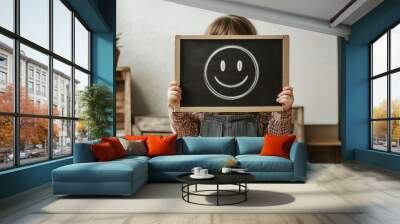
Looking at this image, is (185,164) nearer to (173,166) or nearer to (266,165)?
(173,166)

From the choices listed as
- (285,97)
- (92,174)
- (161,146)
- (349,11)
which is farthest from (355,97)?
(92,174)

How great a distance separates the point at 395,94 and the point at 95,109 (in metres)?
5.19

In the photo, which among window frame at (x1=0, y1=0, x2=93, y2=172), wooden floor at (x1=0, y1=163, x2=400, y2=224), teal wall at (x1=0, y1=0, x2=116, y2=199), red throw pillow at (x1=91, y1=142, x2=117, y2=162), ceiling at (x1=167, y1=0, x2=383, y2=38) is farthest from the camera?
ceiling at (x1=167, y1=0, x2=383, y2=38)

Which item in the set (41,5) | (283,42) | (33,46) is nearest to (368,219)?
(283,42)

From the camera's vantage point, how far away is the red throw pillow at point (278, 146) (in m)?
5.32

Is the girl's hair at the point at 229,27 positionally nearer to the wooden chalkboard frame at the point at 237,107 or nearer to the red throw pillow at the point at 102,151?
the wooden chalkboard frame at the point at 237,107

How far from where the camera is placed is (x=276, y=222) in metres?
3.03

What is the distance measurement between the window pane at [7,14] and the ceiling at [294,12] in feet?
13.9

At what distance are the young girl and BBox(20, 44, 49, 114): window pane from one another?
1.67 metres

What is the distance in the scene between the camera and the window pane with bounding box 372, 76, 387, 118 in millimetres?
7387

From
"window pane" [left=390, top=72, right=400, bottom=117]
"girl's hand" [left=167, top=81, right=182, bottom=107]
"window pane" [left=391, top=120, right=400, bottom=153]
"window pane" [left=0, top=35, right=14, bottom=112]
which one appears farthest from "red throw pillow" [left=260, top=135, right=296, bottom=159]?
"window pane" [left=0, top=35, right=14, bottom=112]

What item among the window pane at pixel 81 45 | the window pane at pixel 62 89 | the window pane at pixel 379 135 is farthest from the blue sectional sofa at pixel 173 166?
the window pane at pixel 379 135

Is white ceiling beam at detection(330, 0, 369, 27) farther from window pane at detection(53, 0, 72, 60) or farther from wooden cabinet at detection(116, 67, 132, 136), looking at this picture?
window pane at detection(53, 0, 72, 60)

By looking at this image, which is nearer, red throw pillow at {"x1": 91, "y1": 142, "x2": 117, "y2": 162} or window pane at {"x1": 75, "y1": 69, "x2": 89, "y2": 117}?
red throw pillow at {"x1": 91, "y1": 142, "x2": 117, "y2": 162}
